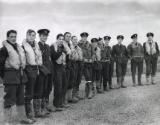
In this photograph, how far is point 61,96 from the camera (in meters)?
10.3

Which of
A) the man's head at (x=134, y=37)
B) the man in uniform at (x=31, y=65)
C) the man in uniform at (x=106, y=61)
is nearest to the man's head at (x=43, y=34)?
the man in uniform at (x=31, y=65)

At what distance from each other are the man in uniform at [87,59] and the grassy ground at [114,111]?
450mm

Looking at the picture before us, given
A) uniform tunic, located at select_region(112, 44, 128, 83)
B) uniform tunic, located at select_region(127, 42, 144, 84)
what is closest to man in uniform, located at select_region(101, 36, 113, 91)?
uniform tunic, located at select_region(112, 44, 128, 83)

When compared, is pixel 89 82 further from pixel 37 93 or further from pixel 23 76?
pixel 23 76

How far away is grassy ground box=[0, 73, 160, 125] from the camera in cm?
833

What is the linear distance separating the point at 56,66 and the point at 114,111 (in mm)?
2041

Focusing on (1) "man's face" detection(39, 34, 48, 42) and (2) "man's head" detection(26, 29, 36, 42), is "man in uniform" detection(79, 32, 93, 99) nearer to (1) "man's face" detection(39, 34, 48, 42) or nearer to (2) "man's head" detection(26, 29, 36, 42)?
(1) "man's face" detection(39, 34, 48, 42)

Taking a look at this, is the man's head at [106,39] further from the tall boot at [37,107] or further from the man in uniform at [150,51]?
the tall boot at [37,107]

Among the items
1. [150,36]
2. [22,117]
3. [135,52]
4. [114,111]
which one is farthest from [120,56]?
[22,117]

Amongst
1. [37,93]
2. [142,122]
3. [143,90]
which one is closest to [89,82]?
[143,90]

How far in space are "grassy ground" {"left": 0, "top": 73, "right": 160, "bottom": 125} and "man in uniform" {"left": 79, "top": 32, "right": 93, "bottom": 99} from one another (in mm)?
450

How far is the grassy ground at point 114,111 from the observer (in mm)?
8328

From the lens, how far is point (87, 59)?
40.9 ft

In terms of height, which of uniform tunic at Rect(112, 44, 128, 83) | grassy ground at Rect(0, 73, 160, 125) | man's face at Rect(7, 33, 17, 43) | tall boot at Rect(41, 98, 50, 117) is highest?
man's face at Rect(7, 33, 17, 43)
